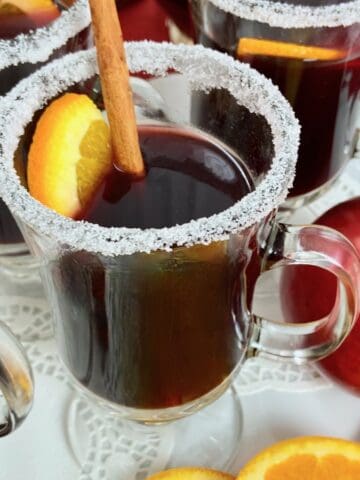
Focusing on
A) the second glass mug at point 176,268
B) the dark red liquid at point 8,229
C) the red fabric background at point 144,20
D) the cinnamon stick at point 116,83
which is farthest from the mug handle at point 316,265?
the red fabric background at point 144,20

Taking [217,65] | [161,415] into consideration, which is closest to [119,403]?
Result: [161,415]

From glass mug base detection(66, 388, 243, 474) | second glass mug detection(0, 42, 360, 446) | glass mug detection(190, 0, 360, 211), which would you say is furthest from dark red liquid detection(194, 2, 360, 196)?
glass mug base detection(66, 388, 243, 474)

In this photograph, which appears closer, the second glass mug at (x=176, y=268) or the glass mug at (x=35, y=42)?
the second glass mug at (x=176, y=268)

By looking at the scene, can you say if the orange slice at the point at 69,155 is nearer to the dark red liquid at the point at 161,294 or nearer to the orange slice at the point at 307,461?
the dark red liquid at the point at 161,294

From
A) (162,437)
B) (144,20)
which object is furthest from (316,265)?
(144,20)

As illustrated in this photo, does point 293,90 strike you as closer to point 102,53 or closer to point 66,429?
point 102,53

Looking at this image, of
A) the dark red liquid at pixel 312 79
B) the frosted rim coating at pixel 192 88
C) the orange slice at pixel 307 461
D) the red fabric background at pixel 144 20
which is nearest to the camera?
the frosted rim coating at pixel 192 88
